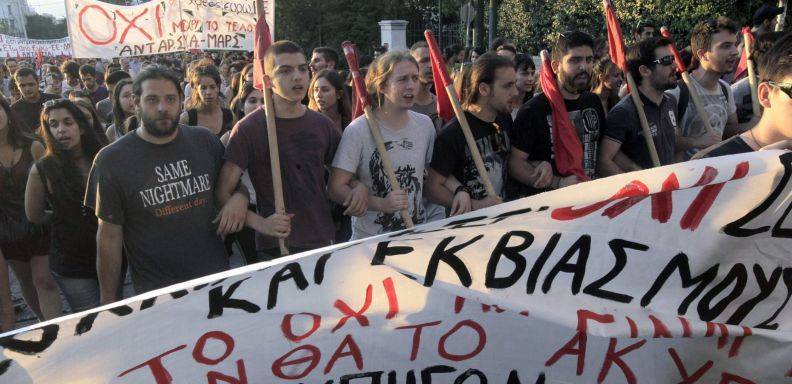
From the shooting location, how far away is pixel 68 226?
3.83m

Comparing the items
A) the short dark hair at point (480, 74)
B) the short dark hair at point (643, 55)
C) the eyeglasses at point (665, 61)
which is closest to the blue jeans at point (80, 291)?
the short dark hair at point (480, 74)

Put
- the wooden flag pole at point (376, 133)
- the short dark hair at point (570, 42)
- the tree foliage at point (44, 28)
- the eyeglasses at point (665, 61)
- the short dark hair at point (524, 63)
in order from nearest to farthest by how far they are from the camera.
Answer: the wooden flag pole at point (376, 133) < the short dark hair at point (570, 42) < the eyeglasses at point (665, 61) < the short dark hair at point (524, 63) < the tree foliage at point (44, 28)

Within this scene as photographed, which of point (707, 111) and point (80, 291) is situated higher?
point (707, 111)

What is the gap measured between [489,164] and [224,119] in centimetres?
293

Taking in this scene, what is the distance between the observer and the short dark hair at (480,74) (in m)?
3.78

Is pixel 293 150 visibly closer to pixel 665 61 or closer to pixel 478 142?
pixel 478 142

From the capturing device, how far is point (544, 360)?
216cm

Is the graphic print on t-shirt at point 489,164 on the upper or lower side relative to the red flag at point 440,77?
lower

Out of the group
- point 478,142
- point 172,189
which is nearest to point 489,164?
point 478,142

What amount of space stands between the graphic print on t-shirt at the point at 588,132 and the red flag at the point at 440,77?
31.4 inches

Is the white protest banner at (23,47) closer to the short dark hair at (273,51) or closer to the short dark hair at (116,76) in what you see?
the short dark hair at (116,76)

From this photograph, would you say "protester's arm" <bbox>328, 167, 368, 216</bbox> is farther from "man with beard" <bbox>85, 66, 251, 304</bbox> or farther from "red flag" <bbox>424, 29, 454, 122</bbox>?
"red flag" <bbox>424, 29, 454, 122</bbox>

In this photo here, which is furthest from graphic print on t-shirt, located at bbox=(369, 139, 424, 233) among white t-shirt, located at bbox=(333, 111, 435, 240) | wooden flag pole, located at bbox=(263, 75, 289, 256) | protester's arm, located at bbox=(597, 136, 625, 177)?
protester's arm, located at bbox=(597, 136, 625, 177)

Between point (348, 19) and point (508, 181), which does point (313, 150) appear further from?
point (348, 19)
